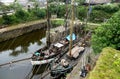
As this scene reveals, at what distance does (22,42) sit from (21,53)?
7.51 metres

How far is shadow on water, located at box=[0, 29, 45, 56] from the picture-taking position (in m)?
36.6

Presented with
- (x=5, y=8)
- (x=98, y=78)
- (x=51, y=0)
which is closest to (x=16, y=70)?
(x=98, y=78)

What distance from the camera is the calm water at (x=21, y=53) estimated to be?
25797 millimetres

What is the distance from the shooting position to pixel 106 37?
19.3 metres

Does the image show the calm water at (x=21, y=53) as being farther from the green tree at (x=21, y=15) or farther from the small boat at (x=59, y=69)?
the green tree at (x=21, y=15)

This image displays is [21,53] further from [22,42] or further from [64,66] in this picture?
[64,66]

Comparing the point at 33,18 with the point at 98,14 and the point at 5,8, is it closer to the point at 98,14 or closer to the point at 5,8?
the point at 5,8

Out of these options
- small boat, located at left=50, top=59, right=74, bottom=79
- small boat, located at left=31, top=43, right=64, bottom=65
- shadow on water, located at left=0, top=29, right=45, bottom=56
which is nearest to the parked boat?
small boat, located at left=50, top=59, right=74, bottom=79

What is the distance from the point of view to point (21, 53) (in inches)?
1361

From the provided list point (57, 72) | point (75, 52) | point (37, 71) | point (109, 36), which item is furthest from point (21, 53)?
point (109, 36)

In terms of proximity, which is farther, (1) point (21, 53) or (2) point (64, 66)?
(1) point (21, 53)

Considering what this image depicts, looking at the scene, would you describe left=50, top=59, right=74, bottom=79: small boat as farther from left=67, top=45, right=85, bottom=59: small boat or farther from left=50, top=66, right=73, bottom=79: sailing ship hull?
left=67, top=45, right=85, bottom=59: small boat

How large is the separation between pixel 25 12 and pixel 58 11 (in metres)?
11.6

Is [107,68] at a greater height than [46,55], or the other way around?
[107,68]
